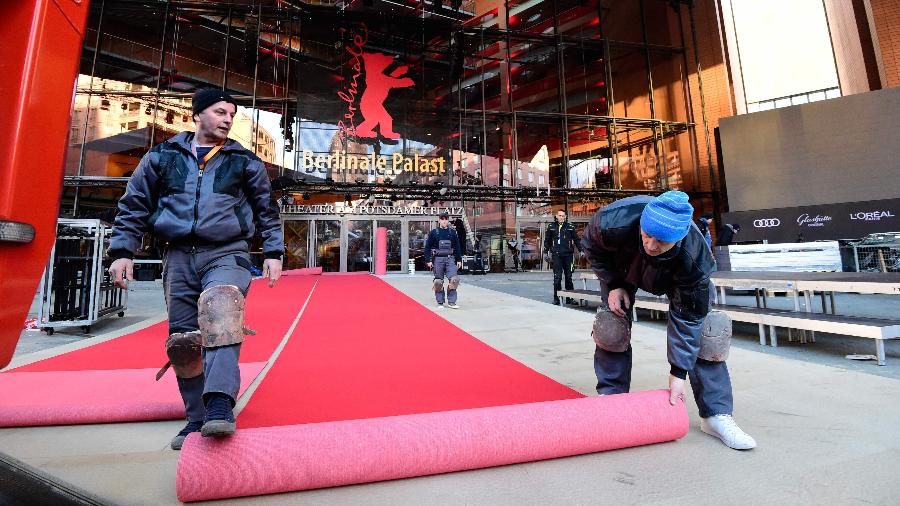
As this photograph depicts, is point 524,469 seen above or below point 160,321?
below

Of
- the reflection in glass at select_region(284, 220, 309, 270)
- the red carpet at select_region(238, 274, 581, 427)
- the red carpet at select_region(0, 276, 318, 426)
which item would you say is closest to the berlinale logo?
the reflection in glass at select_region(284, 220, 309, 270)

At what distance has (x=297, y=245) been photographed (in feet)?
50.8

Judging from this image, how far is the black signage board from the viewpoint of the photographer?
423 inches

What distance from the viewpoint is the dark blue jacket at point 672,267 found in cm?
161

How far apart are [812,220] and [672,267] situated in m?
14.5

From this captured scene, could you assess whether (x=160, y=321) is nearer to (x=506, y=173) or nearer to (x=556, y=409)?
(x=556, y=409)

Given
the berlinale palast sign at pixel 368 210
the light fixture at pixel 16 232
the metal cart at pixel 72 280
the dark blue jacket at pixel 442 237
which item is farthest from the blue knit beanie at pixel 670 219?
the berlinale palast sign at pixel 368 210

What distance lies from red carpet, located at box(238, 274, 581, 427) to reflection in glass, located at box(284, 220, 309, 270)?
11.9m

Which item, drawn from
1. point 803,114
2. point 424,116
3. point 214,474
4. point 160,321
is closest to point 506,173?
point 424,116

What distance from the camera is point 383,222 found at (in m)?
16.1

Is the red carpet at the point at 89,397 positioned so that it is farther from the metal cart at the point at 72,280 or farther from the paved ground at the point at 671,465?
the metal cart at the point at 72,280

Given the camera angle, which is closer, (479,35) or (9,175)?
(9,175)

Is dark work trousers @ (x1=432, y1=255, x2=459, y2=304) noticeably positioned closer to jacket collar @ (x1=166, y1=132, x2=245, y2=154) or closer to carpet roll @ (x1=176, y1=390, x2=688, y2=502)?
jacket collar @ (x1=166, y1=132, x2=245, y2=154)

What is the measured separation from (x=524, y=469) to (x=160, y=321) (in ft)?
17.9
